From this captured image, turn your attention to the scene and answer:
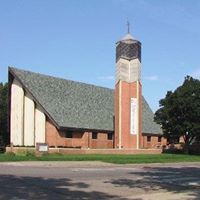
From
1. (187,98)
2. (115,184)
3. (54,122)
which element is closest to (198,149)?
(187,98)

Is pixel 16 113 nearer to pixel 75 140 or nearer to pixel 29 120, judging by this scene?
pixel 29 120

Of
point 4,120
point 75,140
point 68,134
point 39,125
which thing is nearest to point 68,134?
point 68,134

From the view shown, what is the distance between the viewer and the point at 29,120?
6059 cm

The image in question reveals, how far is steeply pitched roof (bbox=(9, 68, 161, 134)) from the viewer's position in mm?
59719

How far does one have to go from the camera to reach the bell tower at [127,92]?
61.0 meters

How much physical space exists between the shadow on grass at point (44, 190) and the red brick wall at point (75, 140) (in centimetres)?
3774

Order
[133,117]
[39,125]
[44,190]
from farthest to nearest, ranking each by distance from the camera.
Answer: [133,117] < [39,125] < [44,190]

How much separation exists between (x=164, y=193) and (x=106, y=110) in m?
50.4

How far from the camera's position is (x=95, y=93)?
69125mm

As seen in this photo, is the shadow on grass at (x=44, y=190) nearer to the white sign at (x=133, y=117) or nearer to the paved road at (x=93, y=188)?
the paved road at (x=93, y=188)

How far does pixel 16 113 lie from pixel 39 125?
3813 mm

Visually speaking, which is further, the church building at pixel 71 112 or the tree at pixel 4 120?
the tree at pixel 4 120

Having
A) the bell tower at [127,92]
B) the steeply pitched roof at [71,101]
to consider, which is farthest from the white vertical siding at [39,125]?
the bell tower at [127,92]

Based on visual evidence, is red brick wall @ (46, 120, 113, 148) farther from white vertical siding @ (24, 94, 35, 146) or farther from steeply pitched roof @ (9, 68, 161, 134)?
white vertical siding @ (24, 94, 35, 146)
